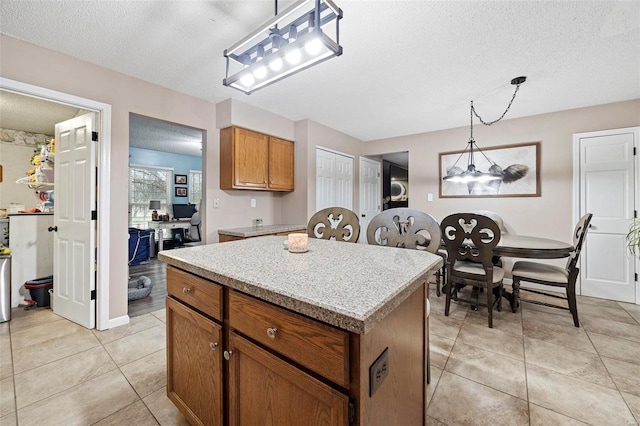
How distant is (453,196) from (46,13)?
4.68m

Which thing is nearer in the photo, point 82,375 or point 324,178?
point 82,375

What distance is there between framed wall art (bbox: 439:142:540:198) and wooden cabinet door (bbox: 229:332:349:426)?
4.07 metres

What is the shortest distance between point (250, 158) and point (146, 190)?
422 centimetres

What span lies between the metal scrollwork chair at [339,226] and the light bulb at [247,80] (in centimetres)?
103

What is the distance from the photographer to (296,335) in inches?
29.8

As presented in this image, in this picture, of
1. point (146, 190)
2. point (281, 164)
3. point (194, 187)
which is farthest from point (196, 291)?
point (194, 187)

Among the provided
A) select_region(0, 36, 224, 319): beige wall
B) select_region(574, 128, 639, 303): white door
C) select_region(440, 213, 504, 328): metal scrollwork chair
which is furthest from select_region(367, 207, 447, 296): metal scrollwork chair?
select_region(574, 128, 639, 303): white door

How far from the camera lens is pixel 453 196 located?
417 centimetres

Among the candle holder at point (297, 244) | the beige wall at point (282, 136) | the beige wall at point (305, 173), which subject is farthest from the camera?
the beige wall at point (305, 173)

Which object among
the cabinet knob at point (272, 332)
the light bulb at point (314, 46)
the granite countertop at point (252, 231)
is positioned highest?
the light bulb at point (314, 46)

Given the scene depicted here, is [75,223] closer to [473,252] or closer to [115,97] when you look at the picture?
[115,97]

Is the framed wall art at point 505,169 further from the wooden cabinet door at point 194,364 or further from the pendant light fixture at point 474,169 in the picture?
the wooden cabinet door at point 194,364

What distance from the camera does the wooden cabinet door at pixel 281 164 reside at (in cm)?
368

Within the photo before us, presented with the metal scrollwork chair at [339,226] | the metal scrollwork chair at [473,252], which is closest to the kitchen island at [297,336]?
the metal scrollwork chair at [339,226]
